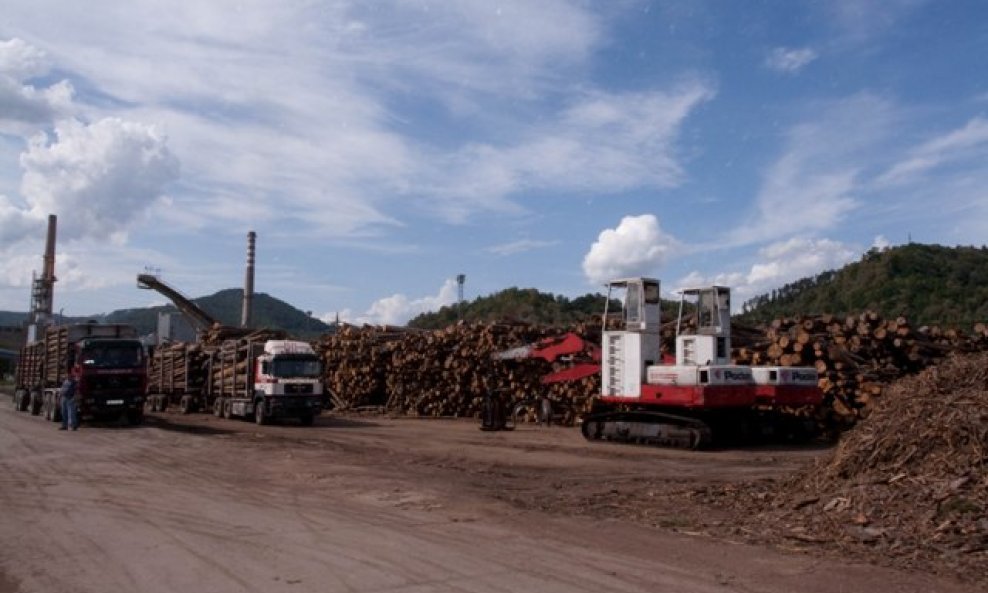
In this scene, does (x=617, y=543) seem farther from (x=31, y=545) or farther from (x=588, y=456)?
(x=588, y=456)

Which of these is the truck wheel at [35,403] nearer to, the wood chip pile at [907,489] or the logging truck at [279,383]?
the logging truck at [279,383]

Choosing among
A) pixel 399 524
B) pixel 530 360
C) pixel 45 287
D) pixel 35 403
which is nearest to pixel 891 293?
pixel 530 360

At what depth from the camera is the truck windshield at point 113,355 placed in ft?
84.2

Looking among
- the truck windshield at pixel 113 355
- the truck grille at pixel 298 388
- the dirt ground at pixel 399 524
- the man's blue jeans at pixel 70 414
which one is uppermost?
the truck windshield at pixel 113 355

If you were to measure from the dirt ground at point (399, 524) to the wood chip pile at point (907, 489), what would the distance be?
44 cm

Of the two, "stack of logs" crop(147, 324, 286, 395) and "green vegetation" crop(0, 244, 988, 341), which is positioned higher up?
"green vegetation" crop(0, 244, 988, 341)

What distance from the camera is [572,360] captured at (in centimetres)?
2306

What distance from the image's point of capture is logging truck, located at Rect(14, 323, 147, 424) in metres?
25.5

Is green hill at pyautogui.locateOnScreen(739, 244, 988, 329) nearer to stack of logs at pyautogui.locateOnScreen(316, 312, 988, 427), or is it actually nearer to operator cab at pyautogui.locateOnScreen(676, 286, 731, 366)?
stack of logs at pyautogui.locateOnScreen(316, 312, 988, 427)

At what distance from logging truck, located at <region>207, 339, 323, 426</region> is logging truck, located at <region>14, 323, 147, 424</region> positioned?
339cm

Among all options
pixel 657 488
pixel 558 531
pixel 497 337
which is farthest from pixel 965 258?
pixel 558 531

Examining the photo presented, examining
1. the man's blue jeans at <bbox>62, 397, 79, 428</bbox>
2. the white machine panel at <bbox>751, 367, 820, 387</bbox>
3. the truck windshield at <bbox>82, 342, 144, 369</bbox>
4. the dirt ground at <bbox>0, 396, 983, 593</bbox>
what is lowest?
the dirt ground at <bbox>0, 396, 983, 593</bbox>

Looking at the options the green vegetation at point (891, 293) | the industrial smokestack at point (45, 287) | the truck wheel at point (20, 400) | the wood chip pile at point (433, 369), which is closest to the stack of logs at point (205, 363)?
the green vegetation at point (891, 293)

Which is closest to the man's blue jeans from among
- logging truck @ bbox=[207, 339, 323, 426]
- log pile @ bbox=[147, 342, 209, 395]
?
logging truck @ bbox=[207, 339, 323, 426]
